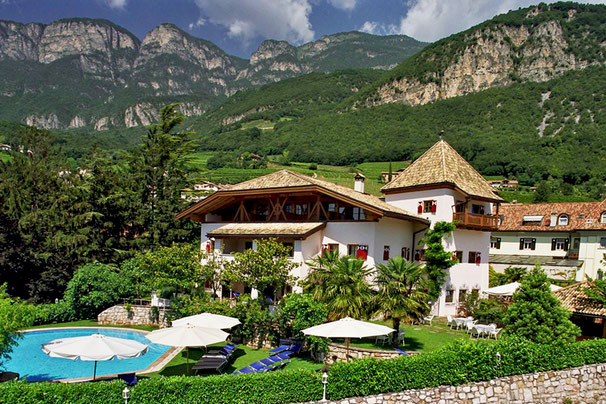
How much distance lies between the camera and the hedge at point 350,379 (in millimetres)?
12523

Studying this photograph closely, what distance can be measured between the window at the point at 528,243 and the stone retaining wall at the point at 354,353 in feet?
99.4

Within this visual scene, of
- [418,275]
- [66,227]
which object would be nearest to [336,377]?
[418,275]

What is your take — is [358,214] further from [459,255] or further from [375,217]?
[459,255]

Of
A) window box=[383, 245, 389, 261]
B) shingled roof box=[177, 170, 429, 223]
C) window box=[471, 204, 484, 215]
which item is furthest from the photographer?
window box=[471, 204, 484, 215]

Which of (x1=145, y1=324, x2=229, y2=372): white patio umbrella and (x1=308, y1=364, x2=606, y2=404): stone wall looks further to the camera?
(x1=145, y1=324, x2=229, y2=372): white patio umbrella

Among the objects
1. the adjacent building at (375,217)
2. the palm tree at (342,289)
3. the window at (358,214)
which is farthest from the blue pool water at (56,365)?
the window at (358,214)

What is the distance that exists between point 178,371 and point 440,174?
62.9ft

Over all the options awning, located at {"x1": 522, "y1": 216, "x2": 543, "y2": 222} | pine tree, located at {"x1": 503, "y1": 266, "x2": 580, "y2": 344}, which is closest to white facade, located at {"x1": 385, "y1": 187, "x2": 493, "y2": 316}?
pine tree, located at {"x1": 503, "y1": 266, "x2": 580, "y2": 344}

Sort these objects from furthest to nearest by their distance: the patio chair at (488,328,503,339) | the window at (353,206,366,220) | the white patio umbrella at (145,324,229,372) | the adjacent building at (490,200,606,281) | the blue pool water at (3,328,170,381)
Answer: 1. the adjacent building at (490,200,606,281)
2. the window at (353,206,366,220)
3. the patio chair at (488,328,503,339)
4. the blue pool water at (3,328,170,381)
5. the white patio umbrella at (145,324,229,372)

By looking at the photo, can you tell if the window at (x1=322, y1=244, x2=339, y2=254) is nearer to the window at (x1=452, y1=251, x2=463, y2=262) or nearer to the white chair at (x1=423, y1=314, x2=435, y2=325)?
the white chair at (x1=423, y1=314, x2=435, y2=325)

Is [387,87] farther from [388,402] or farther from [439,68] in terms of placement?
[388,402]

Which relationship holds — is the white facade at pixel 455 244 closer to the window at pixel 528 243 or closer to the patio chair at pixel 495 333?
the patio chair at pixel 495 333

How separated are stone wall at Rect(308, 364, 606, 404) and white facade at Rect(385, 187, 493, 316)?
10.4m

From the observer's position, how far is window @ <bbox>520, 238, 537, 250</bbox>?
41.2 m
